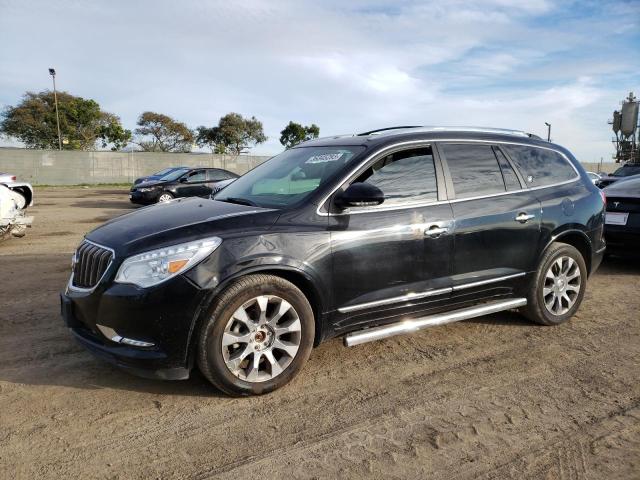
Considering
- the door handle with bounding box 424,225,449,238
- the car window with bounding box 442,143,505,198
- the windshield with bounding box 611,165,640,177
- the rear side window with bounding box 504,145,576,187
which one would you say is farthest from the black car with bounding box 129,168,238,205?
the windshield with bounding box 611,165,640,177

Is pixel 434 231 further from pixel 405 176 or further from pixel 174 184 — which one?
pixel 174 184

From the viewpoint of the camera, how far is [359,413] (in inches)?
122

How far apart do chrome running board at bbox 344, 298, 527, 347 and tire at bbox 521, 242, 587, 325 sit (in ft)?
0.61

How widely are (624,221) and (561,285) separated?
2.96 metres

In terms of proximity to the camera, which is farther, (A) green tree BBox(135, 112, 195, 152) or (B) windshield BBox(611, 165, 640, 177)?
(A) green tree BBox(135, 112, 195, 152)

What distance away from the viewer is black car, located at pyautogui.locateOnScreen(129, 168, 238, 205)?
16172 millimetres

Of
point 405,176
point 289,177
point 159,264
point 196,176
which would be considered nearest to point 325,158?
point 289,177

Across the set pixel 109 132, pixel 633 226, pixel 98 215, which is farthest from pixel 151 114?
pixel 633 226

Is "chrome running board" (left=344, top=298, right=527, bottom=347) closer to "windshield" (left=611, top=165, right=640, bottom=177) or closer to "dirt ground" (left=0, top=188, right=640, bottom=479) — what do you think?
"dirt ground" (left=0, top=188, right=640, bottom=479)

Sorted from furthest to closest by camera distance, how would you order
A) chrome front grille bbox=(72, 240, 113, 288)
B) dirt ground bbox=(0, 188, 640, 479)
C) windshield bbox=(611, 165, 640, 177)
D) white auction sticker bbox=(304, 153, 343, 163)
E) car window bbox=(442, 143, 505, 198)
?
windshield bbox=(611, 165, 640, 177) < car window bbox=(442, 143, 505, 198) < white auction sticker bbox=(304, 153, 343, 163) < chrome front grille bbox=(72, 240, 113, 288) < dirt ground bbox=(0, 188, 640, 479)

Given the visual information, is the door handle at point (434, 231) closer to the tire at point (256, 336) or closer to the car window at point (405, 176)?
the car window at point (405, 176)

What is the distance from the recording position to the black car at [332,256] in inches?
122

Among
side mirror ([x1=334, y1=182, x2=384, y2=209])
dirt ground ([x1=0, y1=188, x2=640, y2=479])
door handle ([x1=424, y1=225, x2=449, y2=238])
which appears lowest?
dirt ground ([x1=0, y1=188, x2=640, y2=479])

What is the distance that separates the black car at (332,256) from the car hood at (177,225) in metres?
0.01
